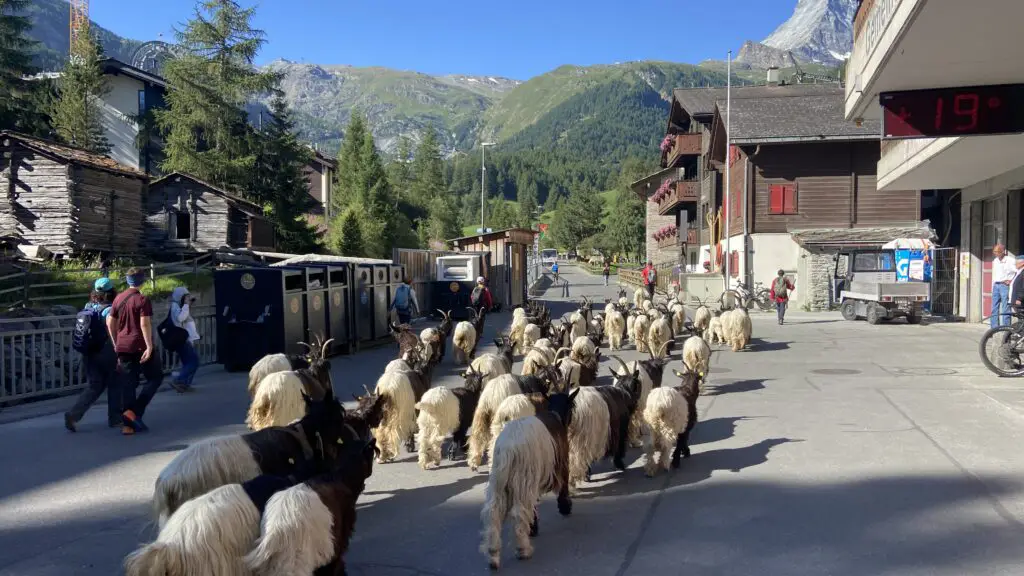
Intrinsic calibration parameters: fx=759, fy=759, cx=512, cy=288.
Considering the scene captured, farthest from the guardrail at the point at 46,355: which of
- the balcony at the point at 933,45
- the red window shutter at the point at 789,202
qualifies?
the red window shutter at the point at 789,202

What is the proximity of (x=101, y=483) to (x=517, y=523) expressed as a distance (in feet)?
13.5

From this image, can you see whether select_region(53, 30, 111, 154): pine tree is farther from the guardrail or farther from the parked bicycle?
the parked bicycle

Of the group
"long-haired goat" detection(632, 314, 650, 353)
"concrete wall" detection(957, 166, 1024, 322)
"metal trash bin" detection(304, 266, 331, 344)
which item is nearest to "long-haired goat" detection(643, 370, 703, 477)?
"long-haired goat" detection(632, 314, 650, 353)

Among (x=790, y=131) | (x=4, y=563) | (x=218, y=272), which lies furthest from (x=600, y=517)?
(x=790, y=131)

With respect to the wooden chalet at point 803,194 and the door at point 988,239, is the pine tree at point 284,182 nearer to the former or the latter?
the wooden chalet at point 803,194

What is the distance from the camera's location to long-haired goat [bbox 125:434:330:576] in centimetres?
356

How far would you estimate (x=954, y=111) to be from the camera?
10.5m

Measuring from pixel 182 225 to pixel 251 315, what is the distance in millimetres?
20669

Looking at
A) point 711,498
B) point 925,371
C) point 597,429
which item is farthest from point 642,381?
Result: point 925,371

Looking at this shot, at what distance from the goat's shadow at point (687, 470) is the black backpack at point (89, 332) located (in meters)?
5.70

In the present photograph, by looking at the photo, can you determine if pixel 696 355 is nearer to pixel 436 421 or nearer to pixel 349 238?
pixel 436 421

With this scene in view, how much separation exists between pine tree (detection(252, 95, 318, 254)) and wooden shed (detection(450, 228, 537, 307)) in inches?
342

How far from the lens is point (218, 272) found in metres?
13.5

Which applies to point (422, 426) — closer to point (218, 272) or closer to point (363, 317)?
point (218, 272)
